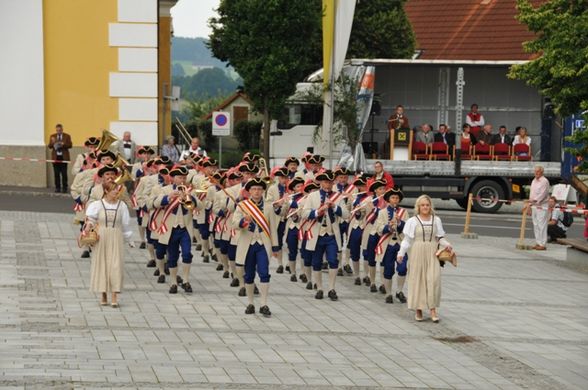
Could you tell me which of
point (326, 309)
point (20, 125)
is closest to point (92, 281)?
point (326, 309)

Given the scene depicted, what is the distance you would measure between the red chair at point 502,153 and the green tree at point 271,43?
8.48m

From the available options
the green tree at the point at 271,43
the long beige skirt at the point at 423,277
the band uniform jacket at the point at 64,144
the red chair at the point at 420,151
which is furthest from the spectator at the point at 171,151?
the long beige skirt at the point at 423,277

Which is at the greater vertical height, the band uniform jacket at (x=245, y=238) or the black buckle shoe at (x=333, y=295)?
the band uniform jacket at (x=245, y=238)

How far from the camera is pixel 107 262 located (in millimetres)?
16031

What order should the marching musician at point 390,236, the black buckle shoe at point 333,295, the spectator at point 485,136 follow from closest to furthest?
the black buckle shoe at point 333,295 < the marching musician at point 390,236 < the spectator at point 485,136

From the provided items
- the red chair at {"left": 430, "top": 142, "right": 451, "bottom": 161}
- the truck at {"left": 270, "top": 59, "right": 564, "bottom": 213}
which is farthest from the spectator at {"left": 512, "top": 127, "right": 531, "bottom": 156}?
the red chair at {"left": 430, "top": 142, "right": 451, "bottom": 161}

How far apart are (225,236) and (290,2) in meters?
22.9

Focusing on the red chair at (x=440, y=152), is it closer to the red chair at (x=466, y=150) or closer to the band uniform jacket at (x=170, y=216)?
the red chair at (x=466, y=150)

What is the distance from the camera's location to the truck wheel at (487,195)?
33.8m

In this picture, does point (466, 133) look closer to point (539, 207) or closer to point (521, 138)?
point (521, 138)

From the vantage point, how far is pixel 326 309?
1669cm

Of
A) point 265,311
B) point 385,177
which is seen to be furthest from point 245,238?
point 385,177

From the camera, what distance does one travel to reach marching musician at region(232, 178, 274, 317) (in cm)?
1605

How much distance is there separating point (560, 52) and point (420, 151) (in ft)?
39.4
